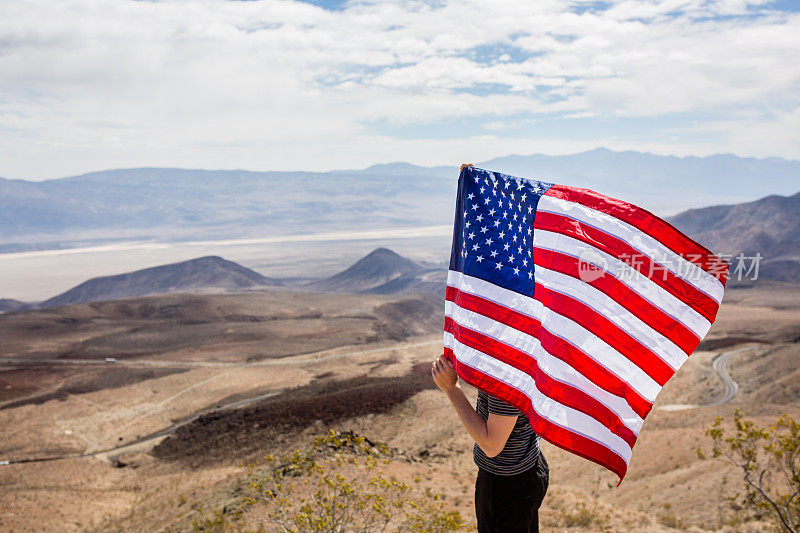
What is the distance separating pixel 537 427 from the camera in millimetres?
3822

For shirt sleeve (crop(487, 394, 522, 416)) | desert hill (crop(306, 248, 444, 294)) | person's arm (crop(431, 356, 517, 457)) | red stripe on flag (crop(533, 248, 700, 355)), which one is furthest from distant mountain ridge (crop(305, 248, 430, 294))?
person's arm (crop(431, 356, 517, 457))

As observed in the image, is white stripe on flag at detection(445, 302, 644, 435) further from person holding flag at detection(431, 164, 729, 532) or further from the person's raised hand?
the person's raised hand

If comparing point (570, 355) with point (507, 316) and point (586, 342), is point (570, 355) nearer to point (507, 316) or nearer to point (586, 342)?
point (586, 342)

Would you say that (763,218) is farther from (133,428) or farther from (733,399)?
(133,428)

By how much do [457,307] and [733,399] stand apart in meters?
27.7

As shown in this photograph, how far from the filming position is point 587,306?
13.9ft

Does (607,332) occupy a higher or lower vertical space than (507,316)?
lower

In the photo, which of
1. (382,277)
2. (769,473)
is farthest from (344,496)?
(382,277)

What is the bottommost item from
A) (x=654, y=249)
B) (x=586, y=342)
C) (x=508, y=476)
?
(x=508, y=476)

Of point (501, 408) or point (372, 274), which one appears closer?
point (501, 408)

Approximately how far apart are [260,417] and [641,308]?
24.1 meters

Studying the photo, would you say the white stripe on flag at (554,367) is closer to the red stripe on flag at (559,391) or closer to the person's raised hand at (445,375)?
the red stripe on flag at (559,391)

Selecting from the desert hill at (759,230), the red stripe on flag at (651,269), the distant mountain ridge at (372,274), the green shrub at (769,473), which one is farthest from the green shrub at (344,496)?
the desert hill at (759,230)

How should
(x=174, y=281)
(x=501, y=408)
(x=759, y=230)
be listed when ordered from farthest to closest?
(x=174, y=281) < (x=759, y=230) < (x=501, y=408)
